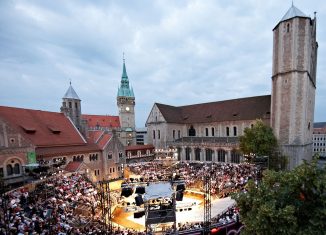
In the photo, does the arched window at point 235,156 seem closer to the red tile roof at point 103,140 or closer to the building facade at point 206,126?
the building facade at point 206,126

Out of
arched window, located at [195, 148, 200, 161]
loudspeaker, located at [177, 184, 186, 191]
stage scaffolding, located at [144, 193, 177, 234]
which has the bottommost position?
arched window, located at [195, 148, 200, 161]

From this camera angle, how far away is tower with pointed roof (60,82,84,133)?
1320 inches

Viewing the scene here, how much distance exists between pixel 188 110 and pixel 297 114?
25246mm

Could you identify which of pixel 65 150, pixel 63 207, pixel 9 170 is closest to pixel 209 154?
pixel 65 150

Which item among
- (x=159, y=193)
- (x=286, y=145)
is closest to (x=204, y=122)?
(x=286, y=145)

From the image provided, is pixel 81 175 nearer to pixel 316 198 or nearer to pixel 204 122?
pixel 316 198

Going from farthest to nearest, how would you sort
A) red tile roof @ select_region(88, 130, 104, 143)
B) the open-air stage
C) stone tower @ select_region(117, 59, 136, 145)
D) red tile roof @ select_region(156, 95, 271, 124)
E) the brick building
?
stone tower @ select_region(117, 59, 136, 145) < red tile roof @ select_region(156, 95, 271, 124) < red tile roof @ select_region(88, 130, 104, 143) < the brick building < the open-air stage

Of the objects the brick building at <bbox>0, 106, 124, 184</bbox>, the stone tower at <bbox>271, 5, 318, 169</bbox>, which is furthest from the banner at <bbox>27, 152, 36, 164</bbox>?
the stone tower at <bbox>271, 5, 318, 169</bbox>

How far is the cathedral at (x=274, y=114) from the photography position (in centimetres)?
2844

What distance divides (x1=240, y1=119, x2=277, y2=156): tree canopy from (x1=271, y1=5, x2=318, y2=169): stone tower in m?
3.50

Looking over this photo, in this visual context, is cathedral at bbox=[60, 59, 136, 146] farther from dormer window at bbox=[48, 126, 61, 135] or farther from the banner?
the banner

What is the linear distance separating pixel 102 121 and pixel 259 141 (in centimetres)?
5283

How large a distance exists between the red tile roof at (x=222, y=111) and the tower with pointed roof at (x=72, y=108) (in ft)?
59.3

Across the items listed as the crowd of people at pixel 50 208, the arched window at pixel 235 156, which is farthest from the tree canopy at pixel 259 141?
the crowd of people at pixel 50 208
